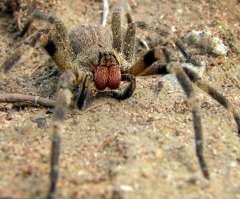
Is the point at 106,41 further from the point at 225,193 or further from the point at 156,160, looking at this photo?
the point at 225,193

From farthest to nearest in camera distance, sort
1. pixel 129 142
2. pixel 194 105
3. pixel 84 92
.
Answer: pixel 84 92, pixel 129 142, pixel 194 105

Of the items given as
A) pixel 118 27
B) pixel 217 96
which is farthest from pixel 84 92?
pixel 217 96

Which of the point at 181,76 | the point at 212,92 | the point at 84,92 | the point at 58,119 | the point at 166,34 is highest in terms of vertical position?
the point at 181,76

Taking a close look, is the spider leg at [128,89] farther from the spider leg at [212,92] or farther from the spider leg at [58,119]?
the spider leg at [58,119]

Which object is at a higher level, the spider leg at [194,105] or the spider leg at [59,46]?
the spider leg at [194,105]

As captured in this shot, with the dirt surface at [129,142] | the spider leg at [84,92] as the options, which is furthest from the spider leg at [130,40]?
the spider leg at [84,92]

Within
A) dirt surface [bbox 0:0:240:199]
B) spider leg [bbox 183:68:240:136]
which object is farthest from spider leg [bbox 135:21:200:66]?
spider leg [bbox 183:68:240:136]

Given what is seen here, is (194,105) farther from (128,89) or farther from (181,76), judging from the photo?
(128,89)
